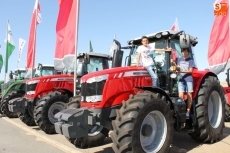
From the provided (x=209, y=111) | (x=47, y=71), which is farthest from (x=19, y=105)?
(x=209, y=111)

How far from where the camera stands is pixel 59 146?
20.0 ft

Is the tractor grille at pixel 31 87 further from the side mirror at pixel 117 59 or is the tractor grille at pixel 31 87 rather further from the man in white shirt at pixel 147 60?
the man in white shirt at pixel 147 60

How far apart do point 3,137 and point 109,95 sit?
4.06m

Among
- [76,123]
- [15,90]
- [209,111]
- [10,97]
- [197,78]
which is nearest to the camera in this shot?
[76,123]

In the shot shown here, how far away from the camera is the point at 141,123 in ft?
14.5

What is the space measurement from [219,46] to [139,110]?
626 centimetres

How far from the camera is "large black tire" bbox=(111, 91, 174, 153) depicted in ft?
13.7

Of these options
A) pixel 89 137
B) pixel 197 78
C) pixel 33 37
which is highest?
pixel 33 37

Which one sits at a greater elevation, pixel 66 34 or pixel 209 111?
pixel 66 34

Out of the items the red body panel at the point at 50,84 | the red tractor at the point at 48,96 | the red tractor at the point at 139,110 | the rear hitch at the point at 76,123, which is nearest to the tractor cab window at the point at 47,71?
the red tractor at the point at 48,96

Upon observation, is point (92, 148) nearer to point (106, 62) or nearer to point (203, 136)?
point (203, 136)

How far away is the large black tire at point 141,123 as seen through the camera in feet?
13.7

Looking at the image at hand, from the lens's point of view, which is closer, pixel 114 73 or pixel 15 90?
pixel 114 73

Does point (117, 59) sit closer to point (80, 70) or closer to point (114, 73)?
point (114, 73)
